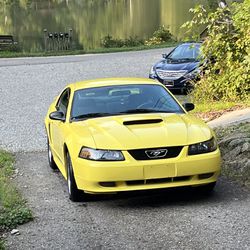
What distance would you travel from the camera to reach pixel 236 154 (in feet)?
28.3

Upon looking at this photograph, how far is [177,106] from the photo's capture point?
8117 mm

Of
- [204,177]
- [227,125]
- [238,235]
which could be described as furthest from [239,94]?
[238,235]

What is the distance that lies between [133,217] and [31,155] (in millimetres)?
4849

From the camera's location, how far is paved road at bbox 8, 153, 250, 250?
17.9 ft

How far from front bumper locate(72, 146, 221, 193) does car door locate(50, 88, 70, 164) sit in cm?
120

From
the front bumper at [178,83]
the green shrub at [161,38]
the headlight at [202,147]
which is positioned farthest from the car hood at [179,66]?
the green shrub at [161,38]

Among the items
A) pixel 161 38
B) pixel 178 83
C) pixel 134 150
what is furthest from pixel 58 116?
pixel 161 38

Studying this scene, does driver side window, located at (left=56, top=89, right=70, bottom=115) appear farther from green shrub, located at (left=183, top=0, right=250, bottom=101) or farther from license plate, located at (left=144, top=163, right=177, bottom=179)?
green shrub, located at (left=183, top=0, right=250, bottom=101)

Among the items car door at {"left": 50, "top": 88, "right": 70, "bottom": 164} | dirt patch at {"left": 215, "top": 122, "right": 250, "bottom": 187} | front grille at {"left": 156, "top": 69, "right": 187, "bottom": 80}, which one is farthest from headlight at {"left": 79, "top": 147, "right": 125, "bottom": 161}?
front grille at {"left": 156, "top": 69, "right": 187, "bottom": 80}

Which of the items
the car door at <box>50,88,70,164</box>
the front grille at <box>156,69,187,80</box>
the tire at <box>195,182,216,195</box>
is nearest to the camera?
the tire at <box>195,182,216,195</box>

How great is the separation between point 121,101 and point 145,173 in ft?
5.94

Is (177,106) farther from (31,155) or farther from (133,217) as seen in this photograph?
(31,155)

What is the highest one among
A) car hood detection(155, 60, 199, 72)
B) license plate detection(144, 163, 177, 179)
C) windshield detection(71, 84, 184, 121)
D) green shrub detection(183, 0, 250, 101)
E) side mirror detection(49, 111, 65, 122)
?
windshield detection(71, 84, 184, 121)

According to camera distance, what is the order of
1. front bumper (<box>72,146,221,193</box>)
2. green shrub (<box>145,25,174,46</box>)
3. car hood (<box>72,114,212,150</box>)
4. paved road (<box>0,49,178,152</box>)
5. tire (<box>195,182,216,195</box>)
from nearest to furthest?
1. front bumper (<box>72,146,221,193</box>)
2. car hood (<box>72,114,212,150</box>)
3. tire (<box>195,182,216,195</box>)
4. paved road (<box>0,49,178,152</box>)
5. green shrub (<box>145,25,174,46</box>)
